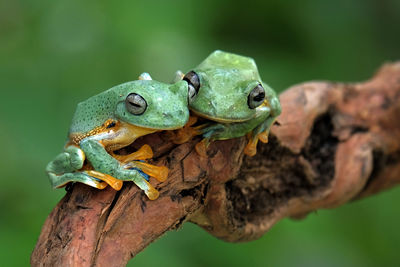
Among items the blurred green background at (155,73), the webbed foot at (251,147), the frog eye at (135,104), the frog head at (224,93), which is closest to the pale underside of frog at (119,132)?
the frog eye at (135,104)

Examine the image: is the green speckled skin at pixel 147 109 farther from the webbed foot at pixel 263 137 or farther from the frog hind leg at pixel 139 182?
the webbed foot at pixel 263 137

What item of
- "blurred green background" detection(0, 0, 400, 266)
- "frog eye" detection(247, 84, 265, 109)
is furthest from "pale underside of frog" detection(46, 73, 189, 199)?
"blurred green background" detection(0, 0, 400, 266)

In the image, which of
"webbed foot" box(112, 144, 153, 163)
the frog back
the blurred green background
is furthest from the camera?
the blurred green background

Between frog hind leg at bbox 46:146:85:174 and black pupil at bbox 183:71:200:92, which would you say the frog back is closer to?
frog hind leg at bbox 46:146:85:174

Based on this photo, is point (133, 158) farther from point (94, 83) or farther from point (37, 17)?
point (37, 17)

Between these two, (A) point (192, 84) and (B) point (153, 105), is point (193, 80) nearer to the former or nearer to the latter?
(A) point (192, 84)
